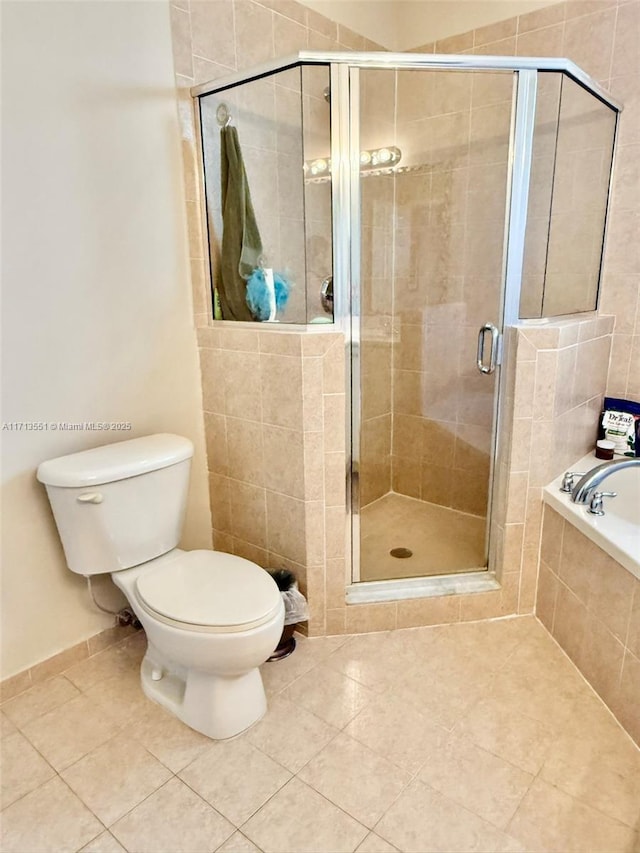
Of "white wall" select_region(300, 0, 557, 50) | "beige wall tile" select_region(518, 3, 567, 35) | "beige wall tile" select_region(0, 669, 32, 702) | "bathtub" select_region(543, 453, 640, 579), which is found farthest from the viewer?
"white wall" select_region(300, 0, 557, 50)

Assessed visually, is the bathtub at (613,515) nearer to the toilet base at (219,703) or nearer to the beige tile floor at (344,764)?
the beige tile floor at (344,764)

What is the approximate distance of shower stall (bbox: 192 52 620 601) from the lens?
5.99ft

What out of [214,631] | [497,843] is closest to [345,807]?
[497,843]

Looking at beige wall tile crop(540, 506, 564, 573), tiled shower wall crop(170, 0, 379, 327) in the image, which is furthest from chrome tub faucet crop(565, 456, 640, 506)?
tiled shower wall crop(170, 0, 379, 327)

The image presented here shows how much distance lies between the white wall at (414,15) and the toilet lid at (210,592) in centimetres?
229

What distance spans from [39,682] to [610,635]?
1.85 m

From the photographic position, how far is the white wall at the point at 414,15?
7.80ft

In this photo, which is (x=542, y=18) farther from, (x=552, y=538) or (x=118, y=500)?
(x=118, y=500)

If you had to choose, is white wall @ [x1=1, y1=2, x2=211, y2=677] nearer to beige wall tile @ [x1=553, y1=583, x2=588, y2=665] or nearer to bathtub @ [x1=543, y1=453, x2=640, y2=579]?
bathtub @ [x1=543, y1=453, x2=640, y2=579]

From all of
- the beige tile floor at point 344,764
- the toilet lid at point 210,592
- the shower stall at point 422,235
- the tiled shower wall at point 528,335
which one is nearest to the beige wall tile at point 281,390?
the tiled shower wall at point 528,335

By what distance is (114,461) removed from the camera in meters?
1.70

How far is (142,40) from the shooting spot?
5.88 ft

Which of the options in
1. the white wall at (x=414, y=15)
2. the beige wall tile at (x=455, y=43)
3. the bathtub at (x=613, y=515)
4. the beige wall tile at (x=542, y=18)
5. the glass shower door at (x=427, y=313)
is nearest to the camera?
the bathtub at (x=613, y=515)

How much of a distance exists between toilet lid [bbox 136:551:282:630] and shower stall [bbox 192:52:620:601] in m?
0.50
